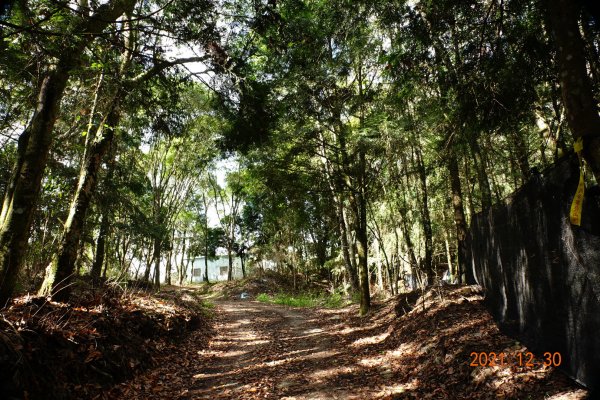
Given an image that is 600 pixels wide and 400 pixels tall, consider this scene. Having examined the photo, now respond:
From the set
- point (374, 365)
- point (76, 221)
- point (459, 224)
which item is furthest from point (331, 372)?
point (76, 221)

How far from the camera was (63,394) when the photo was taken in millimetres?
4227

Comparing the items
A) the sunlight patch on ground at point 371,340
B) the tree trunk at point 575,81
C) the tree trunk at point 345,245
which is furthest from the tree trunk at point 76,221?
the tree trunk at point 345,245

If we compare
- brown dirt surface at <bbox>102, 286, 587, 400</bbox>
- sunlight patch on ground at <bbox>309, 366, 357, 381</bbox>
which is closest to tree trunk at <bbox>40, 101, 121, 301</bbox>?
brown dirt surface at <bbox>102, 286, 587, 400</bbox>

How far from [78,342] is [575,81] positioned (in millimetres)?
6678

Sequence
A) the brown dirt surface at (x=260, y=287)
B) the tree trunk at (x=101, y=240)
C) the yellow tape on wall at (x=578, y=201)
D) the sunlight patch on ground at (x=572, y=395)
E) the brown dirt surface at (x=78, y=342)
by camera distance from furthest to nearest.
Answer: the brown dirt surface at (x=260, y=287)
the tree trunk at (x=101, y=240)
the brown dirt surface at (x=78, y=342)
the sunlight patch on ground at (x=572, y=395)
the yellow tape on wall at (x=578, y=201)

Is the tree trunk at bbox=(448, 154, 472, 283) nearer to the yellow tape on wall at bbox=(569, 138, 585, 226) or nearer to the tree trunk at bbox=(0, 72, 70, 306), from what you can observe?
the yellow tape on wall at bbox=(569, 138, 585, 226)

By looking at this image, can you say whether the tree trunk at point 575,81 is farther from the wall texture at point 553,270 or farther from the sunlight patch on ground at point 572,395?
the sunlight patch on ground at point 572,395

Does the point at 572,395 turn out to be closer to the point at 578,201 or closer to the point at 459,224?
the point at 578,201

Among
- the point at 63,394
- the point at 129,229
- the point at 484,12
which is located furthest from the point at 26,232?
the point at 484,12

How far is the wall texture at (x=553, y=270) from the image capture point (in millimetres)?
3078

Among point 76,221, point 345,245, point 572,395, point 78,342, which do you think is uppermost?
point 76,221

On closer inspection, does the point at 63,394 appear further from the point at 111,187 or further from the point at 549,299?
the point at 111,187

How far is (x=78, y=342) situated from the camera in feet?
16.9

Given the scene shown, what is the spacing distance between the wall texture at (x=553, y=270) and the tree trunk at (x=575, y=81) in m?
0.56
